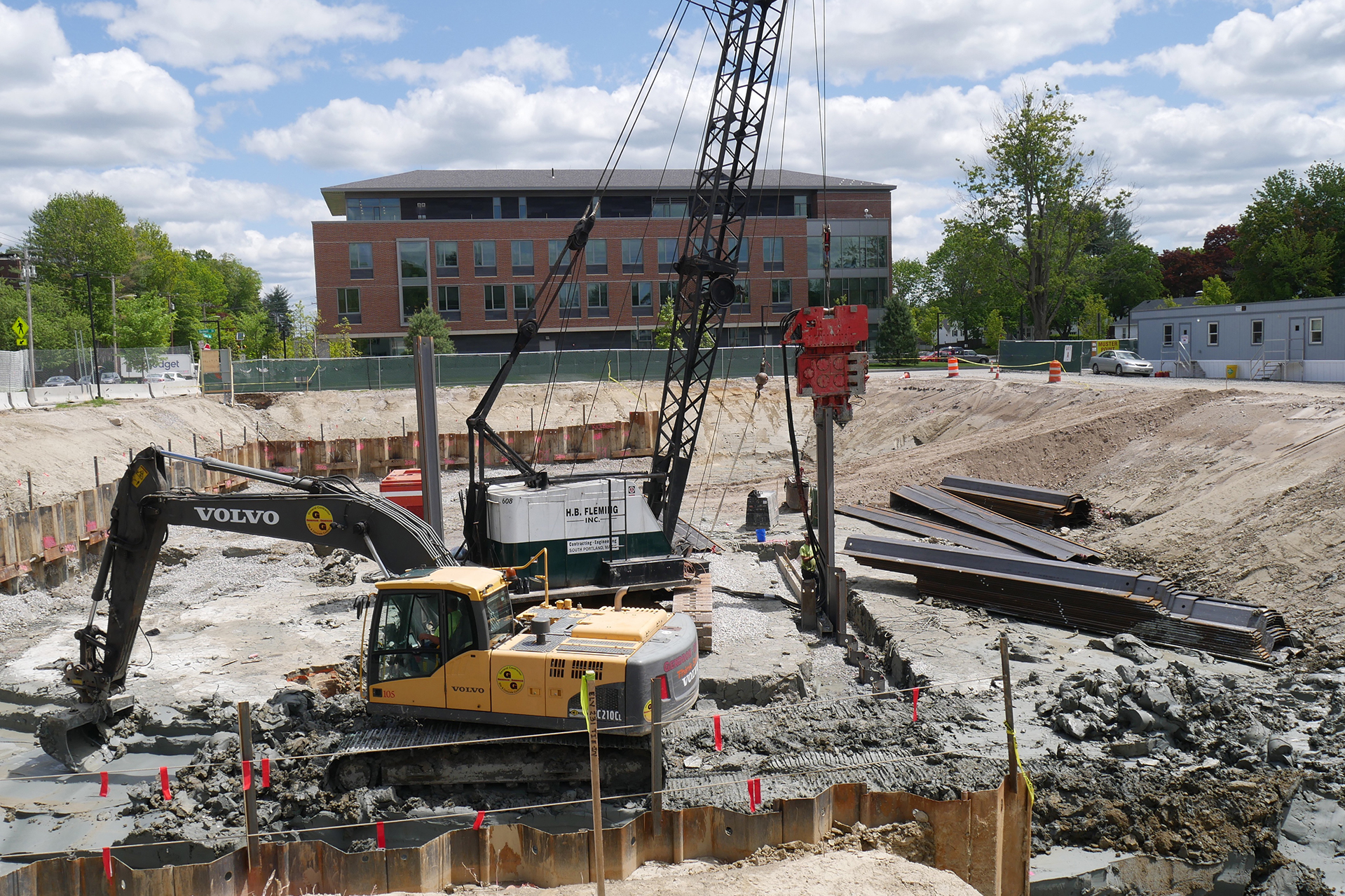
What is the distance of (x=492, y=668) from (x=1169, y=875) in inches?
265

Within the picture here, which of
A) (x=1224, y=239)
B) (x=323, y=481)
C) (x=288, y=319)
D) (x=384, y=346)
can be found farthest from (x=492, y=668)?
(x=1224, y=239)

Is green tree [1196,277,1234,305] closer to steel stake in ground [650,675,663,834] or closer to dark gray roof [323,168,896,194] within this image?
dark gray roof [323,168,896,194]

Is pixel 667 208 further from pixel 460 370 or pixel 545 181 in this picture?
pixel 460 370

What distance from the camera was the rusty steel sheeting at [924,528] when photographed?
20.5m

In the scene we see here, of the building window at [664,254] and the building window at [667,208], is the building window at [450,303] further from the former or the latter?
the building window at [667,208]

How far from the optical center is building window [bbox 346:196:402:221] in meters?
65.6

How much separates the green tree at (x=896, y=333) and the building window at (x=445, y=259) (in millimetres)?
29973

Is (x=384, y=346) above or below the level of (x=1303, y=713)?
above

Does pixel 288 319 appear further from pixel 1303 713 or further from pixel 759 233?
pixel 1303 713

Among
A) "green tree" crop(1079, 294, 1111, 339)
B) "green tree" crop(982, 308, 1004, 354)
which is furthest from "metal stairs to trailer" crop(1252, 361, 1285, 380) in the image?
"green tree" crop(1079, 294, 1111, 339)

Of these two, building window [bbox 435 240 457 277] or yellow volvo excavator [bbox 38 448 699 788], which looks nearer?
yellow volvo excavator [bbox 38 448 699 788]

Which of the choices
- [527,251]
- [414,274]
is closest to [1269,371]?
[527,251]

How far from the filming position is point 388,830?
9820mm

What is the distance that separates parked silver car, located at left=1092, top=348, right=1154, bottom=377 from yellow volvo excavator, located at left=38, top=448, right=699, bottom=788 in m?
39.3
